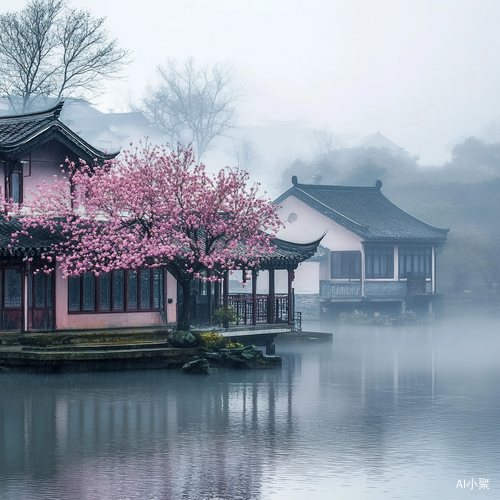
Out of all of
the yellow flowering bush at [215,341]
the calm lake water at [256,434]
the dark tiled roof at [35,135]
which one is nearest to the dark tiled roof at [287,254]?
the calm lake water at [256,434]

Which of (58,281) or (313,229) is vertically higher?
(313,229)

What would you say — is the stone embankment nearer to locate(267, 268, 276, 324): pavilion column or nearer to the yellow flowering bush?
the yellow flowering bush

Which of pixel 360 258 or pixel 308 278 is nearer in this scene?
pixel 360 258

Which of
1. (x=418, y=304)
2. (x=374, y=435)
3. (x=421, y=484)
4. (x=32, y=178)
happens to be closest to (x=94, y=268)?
(x=32, y=178)

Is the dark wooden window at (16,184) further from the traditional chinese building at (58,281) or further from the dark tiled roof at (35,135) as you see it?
the dark tiled roof at (35,135)

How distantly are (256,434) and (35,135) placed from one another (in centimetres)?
1851

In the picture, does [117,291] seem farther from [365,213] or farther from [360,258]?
[365,213]

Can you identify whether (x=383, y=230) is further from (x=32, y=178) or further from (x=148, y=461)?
(x=148, y=461)

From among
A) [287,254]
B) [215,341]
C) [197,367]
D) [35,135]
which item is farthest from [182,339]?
[35,135]

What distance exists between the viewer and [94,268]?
3309 cm

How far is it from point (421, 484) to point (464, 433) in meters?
5.16

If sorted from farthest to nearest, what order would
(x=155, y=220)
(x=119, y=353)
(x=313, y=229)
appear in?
(x=313, y=229) < (x=155, y=220) < (x=119, y=353)

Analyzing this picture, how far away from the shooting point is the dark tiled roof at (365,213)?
2343 inches

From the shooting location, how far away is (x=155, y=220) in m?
33.2
